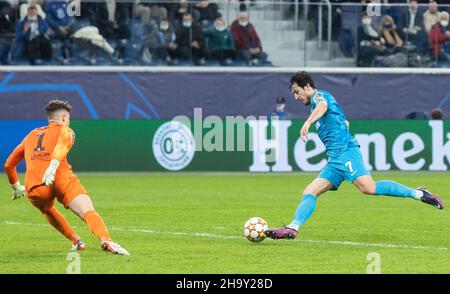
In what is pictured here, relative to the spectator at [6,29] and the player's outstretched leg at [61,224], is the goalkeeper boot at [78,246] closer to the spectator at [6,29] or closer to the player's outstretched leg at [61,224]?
the player's outstretched leg at [61,224]

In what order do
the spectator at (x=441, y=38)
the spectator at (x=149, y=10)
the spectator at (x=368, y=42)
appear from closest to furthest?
the spectator at (x=149, y=10) → the spectator at (x=368, y=42) → the spectator at (x=441, y=38)

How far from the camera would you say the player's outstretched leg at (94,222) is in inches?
473

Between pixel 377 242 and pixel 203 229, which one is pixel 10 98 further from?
pixel 377 242

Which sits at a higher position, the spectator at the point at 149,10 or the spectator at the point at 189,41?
the spectator at the point at 149,10

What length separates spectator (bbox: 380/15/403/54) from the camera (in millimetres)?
29516

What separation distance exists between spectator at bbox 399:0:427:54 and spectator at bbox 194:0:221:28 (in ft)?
16.0

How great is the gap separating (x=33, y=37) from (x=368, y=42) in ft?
28.6

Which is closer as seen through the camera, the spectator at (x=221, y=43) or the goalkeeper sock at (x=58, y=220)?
the goalkeeper sock at (x=58, y=220)

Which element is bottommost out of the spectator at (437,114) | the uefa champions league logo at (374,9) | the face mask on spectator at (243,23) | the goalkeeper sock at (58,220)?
the spectator at (437,114)

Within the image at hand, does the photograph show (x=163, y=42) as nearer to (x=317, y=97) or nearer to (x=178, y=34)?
(x=178, y=34)

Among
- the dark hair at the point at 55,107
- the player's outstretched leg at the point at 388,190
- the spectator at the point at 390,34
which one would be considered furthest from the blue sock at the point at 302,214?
the spectator at the point at 390,34

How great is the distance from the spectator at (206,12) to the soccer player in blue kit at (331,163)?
15837 mm
